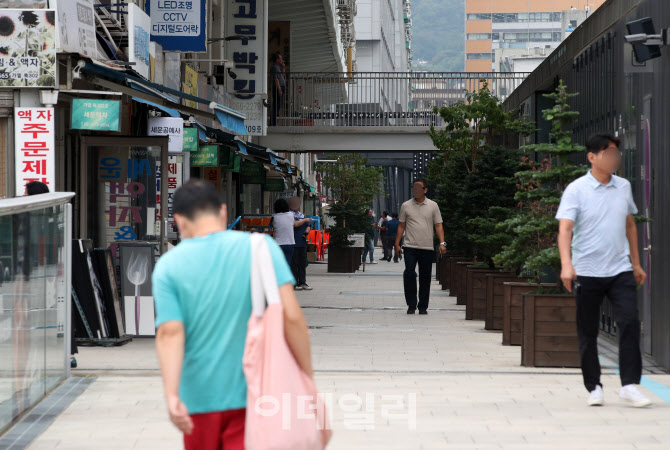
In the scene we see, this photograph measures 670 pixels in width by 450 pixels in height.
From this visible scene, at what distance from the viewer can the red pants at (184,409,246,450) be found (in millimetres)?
3793

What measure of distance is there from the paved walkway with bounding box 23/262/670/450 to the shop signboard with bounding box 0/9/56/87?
299 centimetres

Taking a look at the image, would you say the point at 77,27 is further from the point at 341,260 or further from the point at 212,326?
the point at 341,260

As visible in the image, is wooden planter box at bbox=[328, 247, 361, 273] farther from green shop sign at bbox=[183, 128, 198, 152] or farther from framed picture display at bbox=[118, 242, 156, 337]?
framed picture display at bbox=[118, 242, 156, 337]

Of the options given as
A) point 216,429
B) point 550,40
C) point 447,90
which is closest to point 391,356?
point 216,429

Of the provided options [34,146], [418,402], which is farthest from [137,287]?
[418,402]

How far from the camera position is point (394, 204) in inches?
3748

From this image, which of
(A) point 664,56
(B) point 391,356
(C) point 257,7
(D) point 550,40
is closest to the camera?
(A) point 664,56

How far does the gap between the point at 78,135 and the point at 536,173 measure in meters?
6.36

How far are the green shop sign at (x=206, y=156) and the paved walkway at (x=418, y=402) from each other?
6798mm

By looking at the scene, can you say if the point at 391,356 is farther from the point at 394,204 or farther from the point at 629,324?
the point at 394,204

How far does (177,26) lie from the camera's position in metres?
17.3

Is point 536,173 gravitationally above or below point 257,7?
below

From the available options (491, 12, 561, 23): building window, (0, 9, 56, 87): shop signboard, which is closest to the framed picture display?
(0, 9, 56, 87): shop signboard

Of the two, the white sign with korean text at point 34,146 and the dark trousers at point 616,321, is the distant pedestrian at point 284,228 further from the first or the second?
the dark trousers at point 616,321
